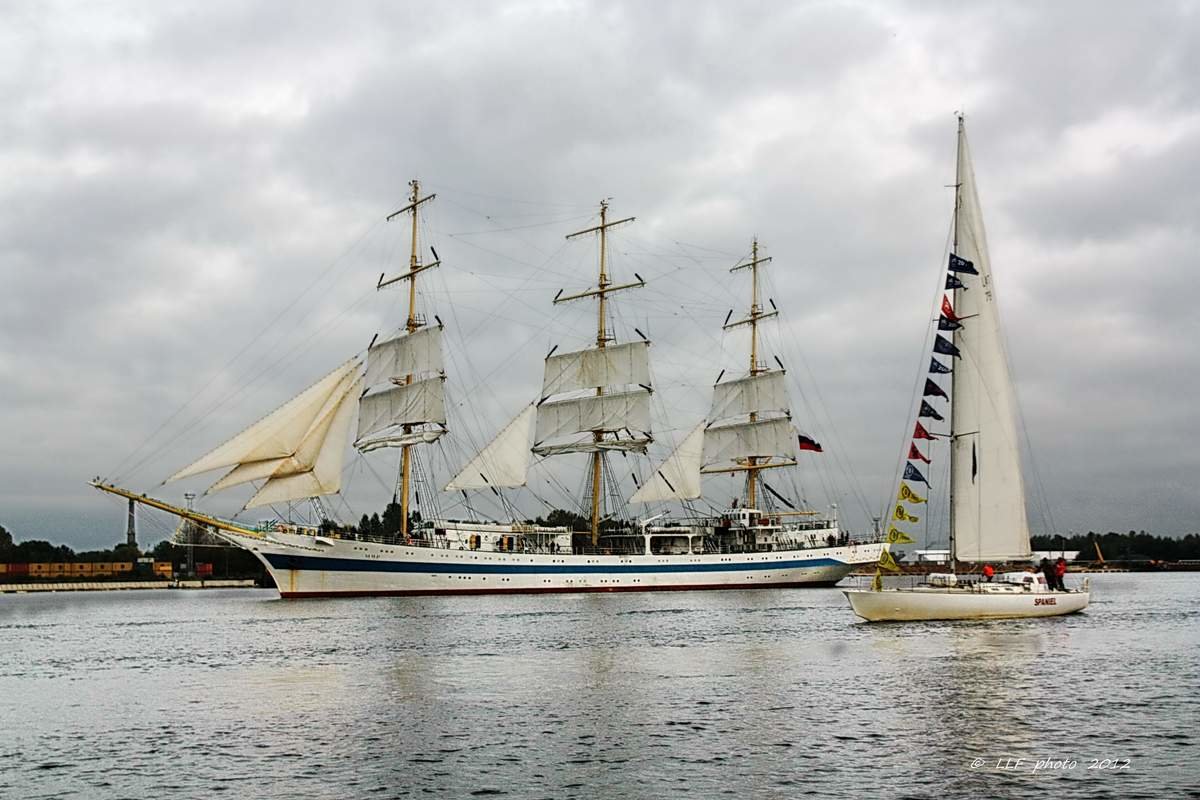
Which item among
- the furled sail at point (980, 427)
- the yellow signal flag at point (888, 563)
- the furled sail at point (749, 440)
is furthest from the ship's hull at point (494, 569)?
the furled sail at point (980, 427)

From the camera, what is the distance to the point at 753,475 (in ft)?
354

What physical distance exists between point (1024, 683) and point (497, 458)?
218 ft

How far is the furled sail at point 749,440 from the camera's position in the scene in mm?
105688

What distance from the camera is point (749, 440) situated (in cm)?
10700

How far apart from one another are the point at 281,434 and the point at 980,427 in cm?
4732

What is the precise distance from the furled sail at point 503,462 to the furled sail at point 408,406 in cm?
490

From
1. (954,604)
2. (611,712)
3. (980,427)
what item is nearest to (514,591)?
(954,604)

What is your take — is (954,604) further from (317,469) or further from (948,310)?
(317,469)

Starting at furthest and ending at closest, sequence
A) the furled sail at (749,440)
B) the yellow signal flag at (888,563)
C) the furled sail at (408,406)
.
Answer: the furled sail at (749,440)
the furled sail at (408,406)
the yellow signal flag at (888,563)

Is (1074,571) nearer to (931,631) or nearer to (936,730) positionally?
(931,631)

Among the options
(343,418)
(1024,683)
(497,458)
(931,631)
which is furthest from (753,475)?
(1024,683)

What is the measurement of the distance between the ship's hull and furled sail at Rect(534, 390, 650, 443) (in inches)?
529

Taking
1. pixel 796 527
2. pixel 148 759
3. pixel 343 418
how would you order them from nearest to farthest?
pixel 148 759 < pixel 343 418 < pixel 796 527

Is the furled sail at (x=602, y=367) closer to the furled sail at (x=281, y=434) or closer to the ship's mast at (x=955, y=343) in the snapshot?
the furled sail at (x=281, y=434)
